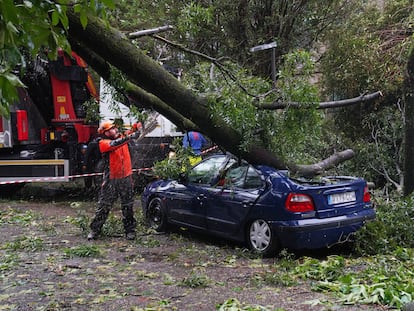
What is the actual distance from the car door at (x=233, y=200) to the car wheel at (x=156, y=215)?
1212 millimetres

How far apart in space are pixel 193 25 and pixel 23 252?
3881 millimetres

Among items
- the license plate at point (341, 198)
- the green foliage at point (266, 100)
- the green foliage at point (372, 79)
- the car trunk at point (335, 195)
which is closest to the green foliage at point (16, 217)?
the green foliage at point (266, 100)

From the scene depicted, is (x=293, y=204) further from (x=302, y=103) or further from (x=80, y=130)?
(x=80, y=130)

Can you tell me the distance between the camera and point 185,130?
25.2 ft

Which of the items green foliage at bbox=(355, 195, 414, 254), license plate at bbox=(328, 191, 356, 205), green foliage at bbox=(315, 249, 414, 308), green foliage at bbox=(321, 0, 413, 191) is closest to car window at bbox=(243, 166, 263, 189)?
license plate at bbox=(328, 191, 356, 205)

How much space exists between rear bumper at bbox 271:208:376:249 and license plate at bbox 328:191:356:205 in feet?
0.69

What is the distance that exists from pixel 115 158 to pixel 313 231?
3254 mm

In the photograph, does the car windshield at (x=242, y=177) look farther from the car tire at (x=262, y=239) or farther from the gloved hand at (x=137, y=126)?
the gloved hand at (x=137, y=126)

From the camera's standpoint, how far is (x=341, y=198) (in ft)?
22.6

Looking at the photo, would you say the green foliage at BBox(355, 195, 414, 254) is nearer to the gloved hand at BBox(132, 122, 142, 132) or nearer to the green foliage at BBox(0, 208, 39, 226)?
the gloved hand at BBox(132, 122, 142, 132)

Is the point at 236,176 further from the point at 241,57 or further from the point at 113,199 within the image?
the point at 241,57

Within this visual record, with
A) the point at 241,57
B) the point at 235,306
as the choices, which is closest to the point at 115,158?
the point at 235,306

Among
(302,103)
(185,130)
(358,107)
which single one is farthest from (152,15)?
(302,103)

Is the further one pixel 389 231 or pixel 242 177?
pixel 242 177
